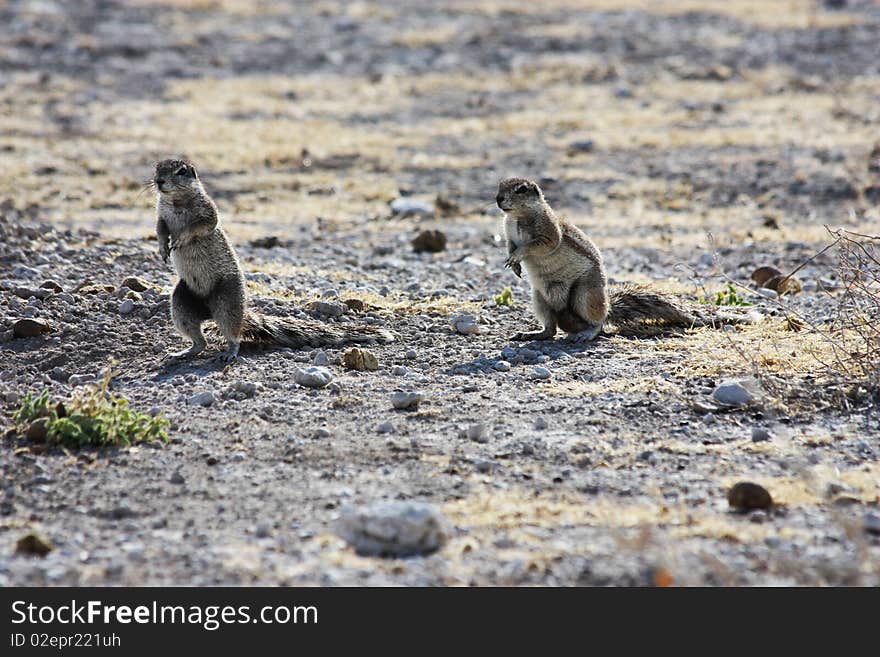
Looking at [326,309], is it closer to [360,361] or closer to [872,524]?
[360,361]

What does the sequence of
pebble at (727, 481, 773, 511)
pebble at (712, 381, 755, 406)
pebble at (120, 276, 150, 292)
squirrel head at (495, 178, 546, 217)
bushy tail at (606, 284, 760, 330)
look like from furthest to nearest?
pebble at (120, 276, 150, 292), bushy tail at (606, 284, 760, 330), squirrel head at (495, 178, 546, 217), pebble at (712, 381, 755, 406), pebble at (727, 481, 773, 511)

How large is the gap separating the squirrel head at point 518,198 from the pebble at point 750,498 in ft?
11.7

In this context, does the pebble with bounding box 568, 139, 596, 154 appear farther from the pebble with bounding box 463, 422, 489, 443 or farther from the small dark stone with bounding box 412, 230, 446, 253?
the pebble with bounding box 463, 422, 489, 443

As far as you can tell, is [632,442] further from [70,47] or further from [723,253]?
[70,47]

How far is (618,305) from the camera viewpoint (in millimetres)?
8656

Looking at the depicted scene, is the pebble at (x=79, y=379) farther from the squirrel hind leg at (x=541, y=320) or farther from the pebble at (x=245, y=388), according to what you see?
the squirrel hind leg at (x=541, y=320)

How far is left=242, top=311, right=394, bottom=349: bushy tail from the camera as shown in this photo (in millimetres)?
8008

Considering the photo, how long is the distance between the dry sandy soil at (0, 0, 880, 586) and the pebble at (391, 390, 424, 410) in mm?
97

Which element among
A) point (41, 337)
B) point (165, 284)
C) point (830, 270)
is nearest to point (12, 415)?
point (41, 337)

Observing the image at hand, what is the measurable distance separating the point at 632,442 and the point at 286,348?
2.71 m

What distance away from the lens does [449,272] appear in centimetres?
1082

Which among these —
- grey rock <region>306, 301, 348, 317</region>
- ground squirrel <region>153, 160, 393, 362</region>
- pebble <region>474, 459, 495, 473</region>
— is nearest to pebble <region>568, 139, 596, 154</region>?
grey rock <region>306, 301, 348, 317</region>

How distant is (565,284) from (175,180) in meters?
2.69

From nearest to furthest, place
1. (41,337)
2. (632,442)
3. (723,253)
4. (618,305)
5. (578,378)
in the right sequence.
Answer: (632,442) < (578,378) < (41,337) < (618,305) < (723,253)
